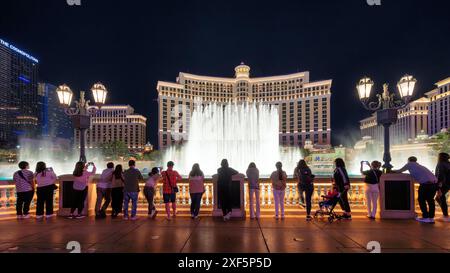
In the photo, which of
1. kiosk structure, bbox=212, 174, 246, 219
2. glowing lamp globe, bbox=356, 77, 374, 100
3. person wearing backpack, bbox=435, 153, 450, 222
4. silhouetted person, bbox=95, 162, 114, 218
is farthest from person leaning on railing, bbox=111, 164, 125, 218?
glowing lamp globe, bbox=356, 77, 374, 100

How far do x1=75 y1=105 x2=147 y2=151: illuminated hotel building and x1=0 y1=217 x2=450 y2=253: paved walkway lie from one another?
427 feet

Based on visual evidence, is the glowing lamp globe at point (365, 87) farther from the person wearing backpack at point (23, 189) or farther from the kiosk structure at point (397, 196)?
the person wearing backpack at point (23, 189)

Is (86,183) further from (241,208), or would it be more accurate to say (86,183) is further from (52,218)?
(241,208)

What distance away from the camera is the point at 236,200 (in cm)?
891

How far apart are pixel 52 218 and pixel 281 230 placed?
696cm

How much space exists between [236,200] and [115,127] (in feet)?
445

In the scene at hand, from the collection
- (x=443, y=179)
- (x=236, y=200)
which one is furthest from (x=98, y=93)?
(x=443, y=179)

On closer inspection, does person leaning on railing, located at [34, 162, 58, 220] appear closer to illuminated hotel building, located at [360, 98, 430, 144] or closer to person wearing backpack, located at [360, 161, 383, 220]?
person wearing backpack, located at [360, 161, 383, 220]

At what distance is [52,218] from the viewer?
884 centimetres

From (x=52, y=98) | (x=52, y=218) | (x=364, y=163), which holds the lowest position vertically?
(x=52, y=218)

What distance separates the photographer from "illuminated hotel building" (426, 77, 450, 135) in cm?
9575

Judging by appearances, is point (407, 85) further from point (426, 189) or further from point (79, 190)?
point (79, 190)
